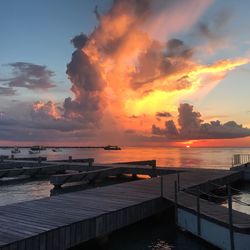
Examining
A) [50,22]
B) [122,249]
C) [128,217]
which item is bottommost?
[122,249]

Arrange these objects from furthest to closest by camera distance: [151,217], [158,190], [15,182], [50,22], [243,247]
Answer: [15,182], [50,22], [158,190], [151,217], [243,247]

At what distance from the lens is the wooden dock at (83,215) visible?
341 inches

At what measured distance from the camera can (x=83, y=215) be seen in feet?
34.5

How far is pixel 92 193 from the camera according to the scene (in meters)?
14.8

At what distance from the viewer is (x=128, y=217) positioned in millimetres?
12109

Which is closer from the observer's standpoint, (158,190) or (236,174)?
(158,190)

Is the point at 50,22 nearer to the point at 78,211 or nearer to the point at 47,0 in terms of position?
the point at 47,0

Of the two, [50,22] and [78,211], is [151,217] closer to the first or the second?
[78,211]

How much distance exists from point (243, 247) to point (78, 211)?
5.06 meters

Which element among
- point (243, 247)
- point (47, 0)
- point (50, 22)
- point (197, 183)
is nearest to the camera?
point (243, 247)

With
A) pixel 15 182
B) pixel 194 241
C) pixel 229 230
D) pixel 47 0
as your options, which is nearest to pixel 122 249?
pixel 194 241

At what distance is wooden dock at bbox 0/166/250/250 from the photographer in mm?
8672

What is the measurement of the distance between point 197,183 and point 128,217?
783 cm

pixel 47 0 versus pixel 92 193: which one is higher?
pixel 47 0
